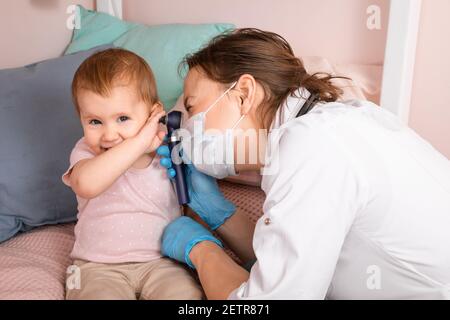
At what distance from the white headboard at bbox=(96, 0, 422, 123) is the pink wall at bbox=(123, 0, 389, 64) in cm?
13

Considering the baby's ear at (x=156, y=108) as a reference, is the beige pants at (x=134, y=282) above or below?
below

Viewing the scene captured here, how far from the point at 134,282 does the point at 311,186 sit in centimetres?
49

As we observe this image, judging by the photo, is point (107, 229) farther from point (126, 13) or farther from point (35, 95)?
point (126, 13)

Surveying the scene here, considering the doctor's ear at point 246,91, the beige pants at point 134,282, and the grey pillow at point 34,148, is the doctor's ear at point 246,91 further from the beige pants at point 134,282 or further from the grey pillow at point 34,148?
the grey pillow at point 34,148

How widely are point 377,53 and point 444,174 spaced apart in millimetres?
716

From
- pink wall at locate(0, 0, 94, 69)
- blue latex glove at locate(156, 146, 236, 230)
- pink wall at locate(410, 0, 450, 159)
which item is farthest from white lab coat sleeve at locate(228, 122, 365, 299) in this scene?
pink wall at locate(0, 0, 94, 69)

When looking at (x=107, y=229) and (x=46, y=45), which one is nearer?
(x=107, y=229)

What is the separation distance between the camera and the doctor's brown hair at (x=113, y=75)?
1.10 m

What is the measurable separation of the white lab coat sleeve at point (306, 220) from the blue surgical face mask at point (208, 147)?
A: 252mm

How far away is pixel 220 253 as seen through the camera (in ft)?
3.44

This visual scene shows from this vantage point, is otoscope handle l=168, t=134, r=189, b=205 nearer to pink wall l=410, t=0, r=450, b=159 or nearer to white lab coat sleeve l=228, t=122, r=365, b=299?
white lab coat sleeve l=228, t=122, r=365, b=299

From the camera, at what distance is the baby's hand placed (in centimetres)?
112

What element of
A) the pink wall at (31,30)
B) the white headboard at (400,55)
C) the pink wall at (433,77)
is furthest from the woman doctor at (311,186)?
the pink wall at (31,30)
